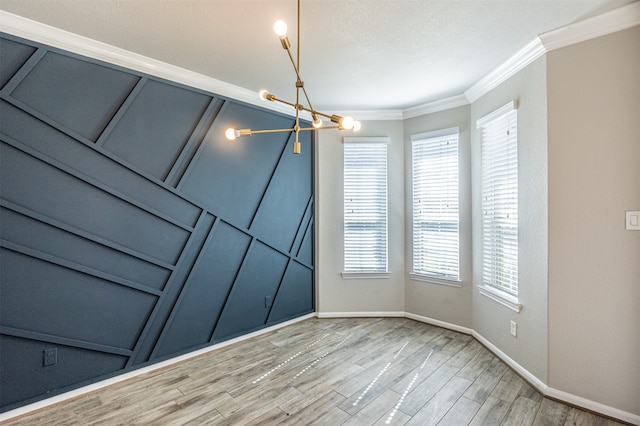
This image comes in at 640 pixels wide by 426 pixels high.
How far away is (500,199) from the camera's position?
2984 mm

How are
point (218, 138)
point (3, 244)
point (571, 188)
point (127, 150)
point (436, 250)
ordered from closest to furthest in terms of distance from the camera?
1. point (3, 244)
2. point (571, 188)
3. point (127, 150)
4. point (218, 138)
5. point (436, 250)

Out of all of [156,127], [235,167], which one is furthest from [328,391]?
[156,127]

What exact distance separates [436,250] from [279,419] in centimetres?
260

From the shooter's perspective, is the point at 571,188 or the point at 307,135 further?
the point at 307,135

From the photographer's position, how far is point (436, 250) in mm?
3812

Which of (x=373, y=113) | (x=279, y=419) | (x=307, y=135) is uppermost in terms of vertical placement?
(x=373, y=113)

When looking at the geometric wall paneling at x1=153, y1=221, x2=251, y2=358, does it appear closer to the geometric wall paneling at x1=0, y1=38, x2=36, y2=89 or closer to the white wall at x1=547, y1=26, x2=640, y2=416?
the geometric wall paneling at x1=0, y1=38, x2=36, y2=89

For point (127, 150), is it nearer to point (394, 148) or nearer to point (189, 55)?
point (189, 55)

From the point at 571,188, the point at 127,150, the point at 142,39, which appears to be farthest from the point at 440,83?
the point at 127,150

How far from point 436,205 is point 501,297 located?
4.24 feet

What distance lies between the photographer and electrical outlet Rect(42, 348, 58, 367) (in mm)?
2223

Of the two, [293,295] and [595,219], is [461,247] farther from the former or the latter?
[293,295]

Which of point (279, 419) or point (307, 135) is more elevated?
point (307, 135)

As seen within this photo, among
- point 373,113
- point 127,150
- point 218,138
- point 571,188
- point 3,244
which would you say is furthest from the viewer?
point 373,113
